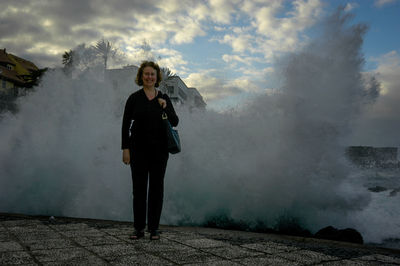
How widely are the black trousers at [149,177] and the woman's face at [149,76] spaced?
0.79 meters

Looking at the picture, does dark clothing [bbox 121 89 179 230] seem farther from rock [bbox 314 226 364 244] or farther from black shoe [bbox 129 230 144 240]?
rock [bbox 314 226 364 244]

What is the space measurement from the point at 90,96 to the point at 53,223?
5.98 meters

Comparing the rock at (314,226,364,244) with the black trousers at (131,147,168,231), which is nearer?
the black trousers at (131,147,168,231)

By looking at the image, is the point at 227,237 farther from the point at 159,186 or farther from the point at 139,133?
the point at 139,133

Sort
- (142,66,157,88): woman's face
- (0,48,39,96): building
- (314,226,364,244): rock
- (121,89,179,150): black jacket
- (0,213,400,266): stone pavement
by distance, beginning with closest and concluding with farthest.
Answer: (0,213,400,266): stone pavement, (121,89,179,150): black jacket, (142,66,157,88): woman's face, (314,226,364,244): rock, (0,48,39,96): building

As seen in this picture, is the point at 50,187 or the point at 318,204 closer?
the point at 50,187

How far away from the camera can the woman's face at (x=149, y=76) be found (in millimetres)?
4117

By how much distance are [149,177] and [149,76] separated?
120 cm

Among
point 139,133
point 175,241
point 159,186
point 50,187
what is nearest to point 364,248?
point 175,241

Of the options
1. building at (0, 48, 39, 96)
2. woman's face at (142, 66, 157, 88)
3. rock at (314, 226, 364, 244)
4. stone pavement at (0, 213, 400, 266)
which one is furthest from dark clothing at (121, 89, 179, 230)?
building at (0, 48, 39, 96)

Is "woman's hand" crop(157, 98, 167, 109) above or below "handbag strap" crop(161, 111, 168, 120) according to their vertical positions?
above

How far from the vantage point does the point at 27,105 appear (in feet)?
34.1

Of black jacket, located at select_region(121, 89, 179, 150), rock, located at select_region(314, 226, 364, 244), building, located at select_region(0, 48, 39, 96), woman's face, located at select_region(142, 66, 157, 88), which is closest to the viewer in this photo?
black jacket, located at select_region(121, 89, 179, 150)

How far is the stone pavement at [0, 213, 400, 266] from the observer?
9.94ft
